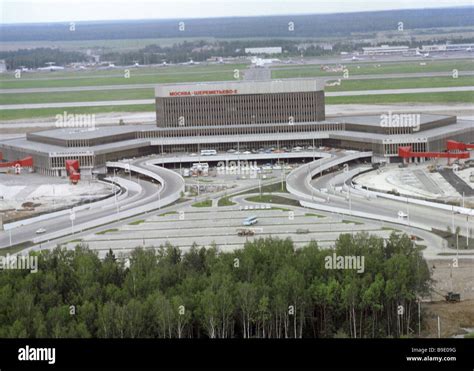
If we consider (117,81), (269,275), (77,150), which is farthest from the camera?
(117,81)

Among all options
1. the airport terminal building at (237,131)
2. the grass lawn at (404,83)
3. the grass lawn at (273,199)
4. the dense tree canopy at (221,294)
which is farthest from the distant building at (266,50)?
the dense tree canopy at (221,294)

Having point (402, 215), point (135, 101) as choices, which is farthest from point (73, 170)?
point (135, 101)

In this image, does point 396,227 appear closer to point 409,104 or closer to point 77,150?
point 77,150

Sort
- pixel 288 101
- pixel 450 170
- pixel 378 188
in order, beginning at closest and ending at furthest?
pixel 378 188, pixel 450 170, pixel 288 101

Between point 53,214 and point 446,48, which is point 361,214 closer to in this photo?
point 53,214
